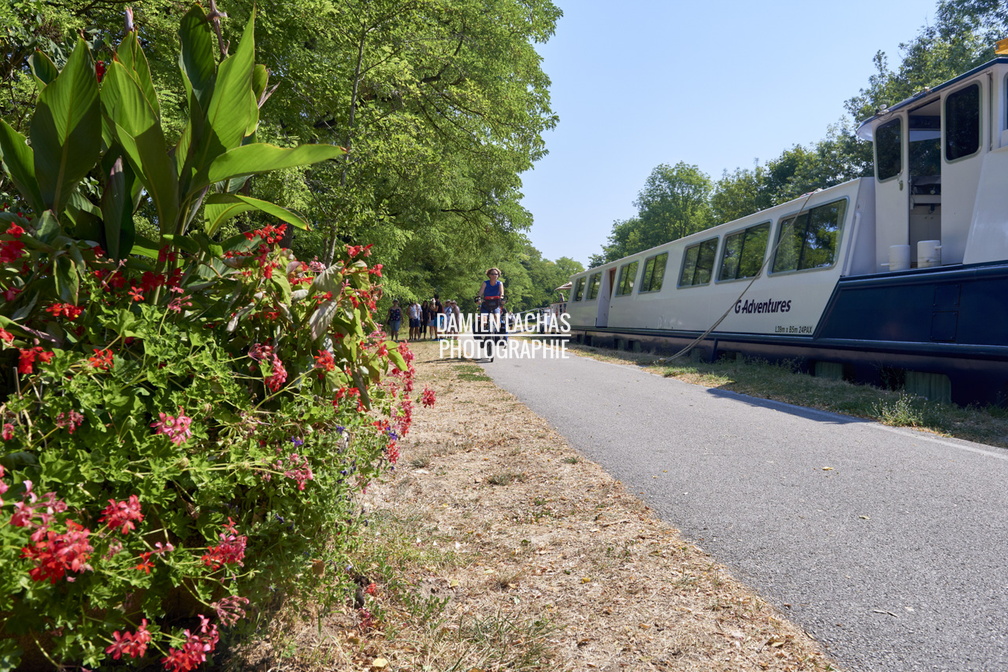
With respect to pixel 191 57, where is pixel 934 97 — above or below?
above

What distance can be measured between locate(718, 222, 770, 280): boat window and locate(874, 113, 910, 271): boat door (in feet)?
8.87

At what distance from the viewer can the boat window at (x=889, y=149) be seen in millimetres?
9289

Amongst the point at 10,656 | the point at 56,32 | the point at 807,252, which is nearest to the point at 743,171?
the point at 807,252

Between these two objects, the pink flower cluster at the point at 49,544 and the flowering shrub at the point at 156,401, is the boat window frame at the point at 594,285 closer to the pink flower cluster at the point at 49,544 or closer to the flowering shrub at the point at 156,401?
the flowering shrub at the point at 156,401

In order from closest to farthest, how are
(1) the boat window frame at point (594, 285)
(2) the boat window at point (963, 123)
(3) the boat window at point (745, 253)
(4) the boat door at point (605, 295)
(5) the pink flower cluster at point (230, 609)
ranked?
(5) the pink flower cluster at point (230, 609) → (2) the boat window at point (963, 123) → (3) the boat window at point (745, 253) → (4) the boat door at point (605, 295) → (1) the boat window frame at point (594, 285)

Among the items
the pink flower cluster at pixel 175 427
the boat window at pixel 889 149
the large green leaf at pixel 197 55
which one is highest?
the boat window at pixel 889 149

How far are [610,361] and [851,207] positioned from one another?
714 cm

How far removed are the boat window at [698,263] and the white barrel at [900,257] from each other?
5.42 meters

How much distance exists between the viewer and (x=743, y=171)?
54.0m

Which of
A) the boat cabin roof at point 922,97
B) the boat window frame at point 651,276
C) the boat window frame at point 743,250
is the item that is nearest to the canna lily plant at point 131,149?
the boat cabin roof at point 922,97

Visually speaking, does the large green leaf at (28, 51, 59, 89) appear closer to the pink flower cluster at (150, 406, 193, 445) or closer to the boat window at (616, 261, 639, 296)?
the pink flower cluster at (150, 406, 193, 445)

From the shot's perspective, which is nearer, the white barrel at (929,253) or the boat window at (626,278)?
the white barrel at (929,253)

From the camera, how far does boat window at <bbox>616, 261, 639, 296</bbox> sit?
19.7 m

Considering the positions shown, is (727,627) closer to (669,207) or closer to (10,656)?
(10,656)
